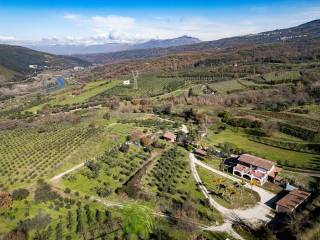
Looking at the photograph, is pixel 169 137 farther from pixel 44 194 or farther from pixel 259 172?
pixel 44 194

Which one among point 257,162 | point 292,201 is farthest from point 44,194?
point 292,201

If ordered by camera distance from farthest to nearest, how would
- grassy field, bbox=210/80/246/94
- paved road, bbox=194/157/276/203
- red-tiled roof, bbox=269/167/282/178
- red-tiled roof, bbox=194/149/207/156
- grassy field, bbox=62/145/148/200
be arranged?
grassy field, bbox=210/80/246/94, red-tiled roof, bbox=194/149/207/156, red-tiled roof, bbox=269/167/282/178, grassy field, bbox=62/145/148/200, paved road, bbox=194/157/276/203

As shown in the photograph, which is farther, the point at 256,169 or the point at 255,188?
the point at 256,169

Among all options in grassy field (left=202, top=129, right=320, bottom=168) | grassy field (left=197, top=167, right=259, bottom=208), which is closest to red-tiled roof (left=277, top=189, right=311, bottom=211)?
grassy field (left=197, top=167, right=259, bottom=208)

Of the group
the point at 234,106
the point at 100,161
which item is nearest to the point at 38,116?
the point at 100,161

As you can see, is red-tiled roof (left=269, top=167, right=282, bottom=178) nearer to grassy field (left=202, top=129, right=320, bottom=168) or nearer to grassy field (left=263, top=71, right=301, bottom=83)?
grassy field (left=202, top=129, right=320, bottom=168)

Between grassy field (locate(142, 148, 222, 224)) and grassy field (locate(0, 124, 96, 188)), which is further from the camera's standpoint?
grassy field (locate(0, 124, 96, 188))

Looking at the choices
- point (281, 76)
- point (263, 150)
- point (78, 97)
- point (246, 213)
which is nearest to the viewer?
point (246, 213)
